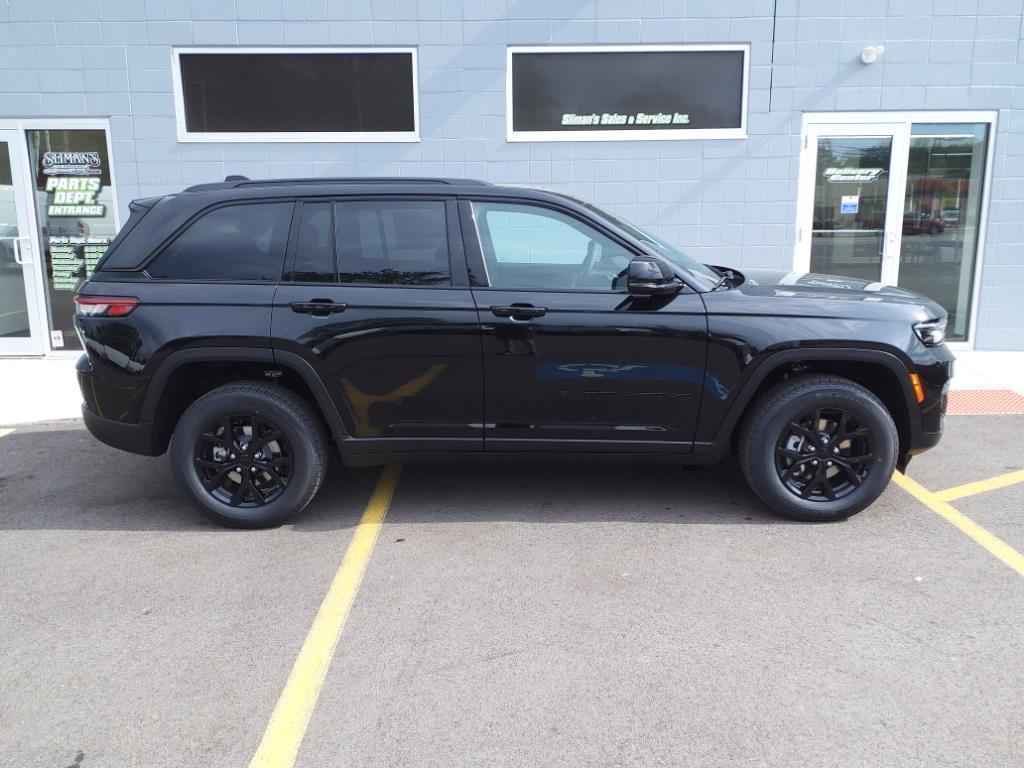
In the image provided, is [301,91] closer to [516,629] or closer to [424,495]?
[424,495]

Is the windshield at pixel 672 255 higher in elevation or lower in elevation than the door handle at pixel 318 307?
higher

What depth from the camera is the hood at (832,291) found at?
14.1 feet

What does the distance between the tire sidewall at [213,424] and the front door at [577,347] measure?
1010 mm

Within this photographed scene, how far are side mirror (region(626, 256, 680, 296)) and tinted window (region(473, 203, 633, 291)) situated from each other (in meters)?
0.16

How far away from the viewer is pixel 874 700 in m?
2.86

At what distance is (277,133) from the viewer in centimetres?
830

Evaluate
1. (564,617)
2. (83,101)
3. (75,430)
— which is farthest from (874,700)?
(83,101)

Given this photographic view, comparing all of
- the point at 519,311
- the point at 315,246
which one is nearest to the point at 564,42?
the point at 315,246

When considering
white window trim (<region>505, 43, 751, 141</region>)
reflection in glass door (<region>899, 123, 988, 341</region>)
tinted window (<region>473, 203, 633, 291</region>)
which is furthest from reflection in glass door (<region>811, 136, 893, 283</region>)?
tinted window (<region>473, 203, 633, 291</region>)

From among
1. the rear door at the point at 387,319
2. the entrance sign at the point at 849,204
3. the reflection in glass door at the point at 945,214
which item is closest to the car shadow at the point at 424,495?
the rear door at the point at 387,319

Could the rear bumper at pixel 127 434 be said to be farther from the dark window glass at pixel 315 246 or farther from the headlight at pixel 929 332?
the headlight at pixel 929 332

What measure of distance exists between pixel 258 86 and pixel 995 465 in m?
7.27

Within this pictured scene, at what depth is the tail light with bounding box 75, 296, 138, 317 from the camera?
428cm

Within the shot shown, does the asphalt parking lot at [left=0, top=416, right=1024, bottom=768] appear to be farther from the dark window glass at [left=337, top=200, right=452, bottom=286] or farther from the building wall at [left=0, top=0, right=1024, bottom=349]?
the building wall at [left=0, top=0, right=1024, bottom=349]
